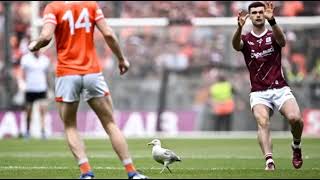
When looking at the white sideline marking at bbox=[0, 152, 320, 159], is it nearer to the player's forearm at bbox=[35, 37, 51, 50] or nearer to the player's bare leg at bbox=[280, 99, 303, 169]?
the player's bare leg at bbox=[280, 99, 303, 169]

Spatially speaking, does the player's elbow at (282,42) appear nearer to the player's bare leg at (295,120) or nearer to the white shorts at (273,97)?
the white shorts at (273,97)

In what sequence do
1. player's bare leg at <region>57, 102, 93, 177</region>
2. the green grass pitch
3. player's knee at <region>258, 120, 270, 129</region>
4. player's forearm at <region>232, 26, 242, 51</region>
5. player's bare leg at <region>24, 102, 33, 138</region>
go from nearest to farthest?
player's bare leg at <region>57, 102, 93, 177</region>
the green grass pitch
player's forearm at <region>232, 26, 242, 51</region>
player's knee at <region>258, 120, 270, 129</region>
player's bare leg at <region>24, 102, 33, 138</region>

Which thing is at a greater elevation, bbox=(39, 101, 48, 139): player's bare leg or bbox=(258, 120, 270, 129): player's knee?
bbox=(258, 120, 270, 129): player's knee

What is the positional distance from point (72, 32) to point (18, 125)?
20058 millimetres

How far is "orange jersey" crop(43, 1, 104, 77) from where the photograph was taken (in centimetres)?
1143

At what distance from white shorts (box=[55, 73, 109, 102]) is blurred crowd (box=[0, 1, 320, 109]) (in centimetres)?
1987

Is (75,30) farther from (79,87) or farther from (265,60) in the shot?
(265,60)

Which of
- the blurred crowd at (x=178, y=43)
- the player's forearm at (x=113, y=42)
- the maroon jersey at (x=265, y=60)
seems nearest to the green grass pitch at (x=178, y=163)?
the maroon jersey at (x=265, y=60)

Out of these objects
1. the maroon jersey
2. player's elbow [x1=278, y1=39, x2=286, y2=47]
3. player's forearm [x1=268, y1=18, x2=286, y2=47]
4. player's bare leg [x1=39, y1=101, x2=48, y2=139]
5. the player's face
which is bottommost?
player's bare leg [x1=39, y1=101, x2=48, y2=139]

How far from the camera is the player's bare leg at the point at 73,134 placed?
38.0ft

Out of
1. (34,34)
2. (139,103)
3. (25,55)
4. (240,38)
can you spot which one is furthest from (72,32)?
(139,103)

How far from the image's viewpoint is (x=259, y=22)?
1455cm

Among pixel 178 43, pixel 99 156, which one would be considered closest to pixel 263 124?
pixel 99 156

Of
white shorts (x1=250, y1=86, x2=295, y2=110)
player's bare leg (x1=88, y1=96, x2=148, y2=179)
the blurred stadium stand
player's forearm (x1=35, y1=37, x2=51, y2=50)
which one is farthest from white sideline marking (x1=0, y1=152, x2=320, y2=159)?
the blurred stadium stand
